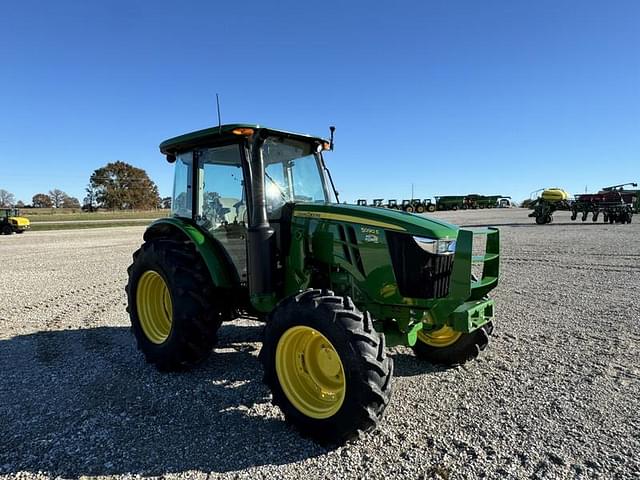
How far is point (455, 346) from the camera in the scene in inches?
164

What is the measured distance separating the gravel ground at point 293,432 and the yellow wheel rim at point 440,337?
0.29 m

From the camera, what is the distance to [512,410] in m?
3.33

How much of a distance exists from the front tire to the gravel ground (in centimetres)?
20

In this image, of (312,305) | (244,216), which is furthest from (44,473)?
(244,216)

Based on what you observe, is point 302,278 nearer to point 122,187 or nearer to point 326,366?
point 326,366

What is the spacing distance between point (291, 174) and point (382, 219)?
4.33 feet

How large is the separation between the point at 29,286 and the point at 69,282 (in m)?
0.75

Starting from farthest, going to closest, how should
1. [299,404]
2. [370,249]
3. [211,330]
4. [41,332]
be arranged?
[41,332] → [211,330] → [370,249] → [299,404]

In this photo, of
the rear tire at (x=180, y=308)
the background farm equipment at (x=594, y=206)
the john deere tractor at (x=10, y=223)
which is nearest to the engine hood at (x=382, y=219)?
the rear tire at (x=180, y=308)

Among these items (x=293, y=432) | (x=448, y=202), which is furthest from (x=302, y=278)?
(x=448, y=202)

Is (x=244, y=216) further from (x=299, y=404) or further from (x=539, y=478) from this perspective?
(x=539, y=478)

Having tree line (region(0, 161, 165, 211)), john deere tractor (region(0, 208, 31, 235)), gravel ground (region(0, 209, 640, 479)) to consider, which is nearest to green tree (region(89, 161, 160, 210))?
tree line (region(0, 161, 165, 211))

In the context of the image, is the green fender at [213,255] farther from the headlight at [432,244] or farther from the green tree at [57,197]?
the green tree at [57,197]

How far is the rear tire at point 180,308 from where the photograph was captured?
13.1ft
